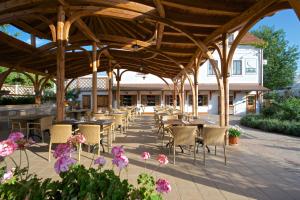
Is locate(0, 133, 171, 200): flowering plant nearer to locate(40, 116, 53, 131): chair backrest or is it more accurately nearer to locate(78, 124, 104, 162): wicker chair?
locate(78, 124, 104, 162): wicker chair

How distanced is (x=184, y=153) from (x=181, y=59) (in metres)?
7.52

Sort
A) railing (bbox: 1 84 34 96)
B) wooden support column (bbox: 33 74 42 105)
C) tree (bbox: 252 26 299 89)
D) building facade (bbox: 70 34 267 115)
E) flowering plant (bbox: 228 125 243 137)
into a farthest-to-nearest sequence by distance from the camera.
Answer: tree (bbox: 252 26 299 89)
building facade (bbox: 70 34 267 115)
railing (bbox: 1 84 34 96)
wooden support column (bbox: 33 74 42 105)
flowering plant (bbox: 228 125 243 137)

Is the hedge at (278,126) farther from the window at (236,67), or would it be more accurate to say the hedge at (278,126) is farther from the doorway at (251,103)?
the window at (236,67)

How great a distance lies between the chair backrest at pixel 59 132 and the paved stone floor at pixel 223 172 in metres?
0.43

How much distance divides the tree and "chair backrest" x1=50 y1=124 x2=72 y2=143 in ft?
127

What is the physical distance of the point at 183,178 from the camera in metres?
4.38

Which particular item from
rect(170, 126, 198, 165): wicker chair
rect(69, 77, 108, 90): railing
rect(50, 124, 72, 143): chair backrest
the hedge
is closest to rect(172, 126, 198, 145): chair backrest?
rect(170, 126, 198, 165): wicker chair

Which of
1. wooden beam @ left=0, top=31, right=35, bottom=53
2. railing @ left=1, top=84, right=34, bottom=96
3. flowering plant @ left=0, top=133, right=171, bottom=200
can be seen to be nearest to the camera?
flowering plant @ left=0, top=133, right=171, bottom=200

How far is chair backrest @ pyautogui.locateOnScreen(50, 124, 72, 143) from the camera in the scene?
527 centimetres

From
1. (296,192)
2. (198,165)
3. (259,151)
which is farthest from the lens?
(259,151)

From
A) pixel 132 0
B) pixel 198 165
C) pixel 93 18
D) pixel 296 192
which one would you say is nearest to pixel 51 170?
pixel 198 165

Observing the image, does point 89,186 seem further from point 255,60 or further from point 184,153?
point 255,60

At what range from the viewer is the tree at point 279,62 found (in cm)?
3962

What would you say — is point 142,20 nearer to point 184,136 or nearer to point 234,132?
point 184,136
